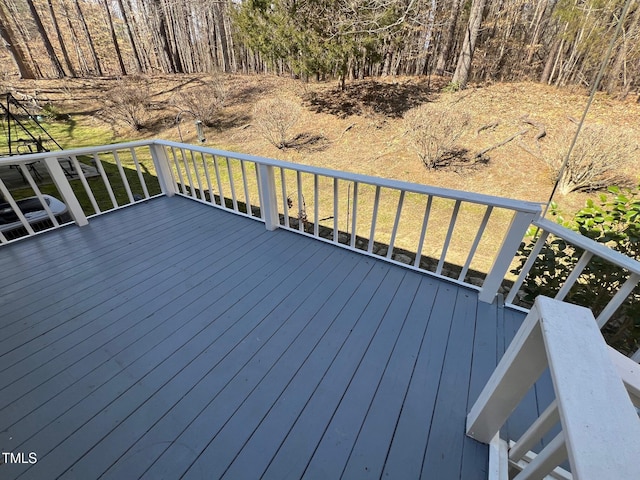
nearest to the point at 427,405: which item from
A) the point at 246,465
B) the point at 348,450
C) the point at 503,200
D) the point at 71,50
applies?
the point at 348,450

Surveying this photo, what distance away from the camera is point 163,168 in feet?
11.5

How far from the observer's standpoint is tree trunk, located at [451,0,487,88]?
8055 millimetres

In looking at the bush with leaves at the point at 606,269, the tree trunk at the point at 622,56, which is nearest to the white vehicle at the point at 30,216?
the bush with leaves at the point at 606,269

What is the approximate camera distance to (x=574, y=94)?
7742 millimetres

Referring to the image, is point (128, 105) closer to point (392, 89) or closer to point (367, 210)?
point (392, 89)

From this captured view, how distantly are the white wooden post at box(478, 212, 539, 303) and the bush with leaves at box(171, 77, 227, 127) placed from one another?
1090cm

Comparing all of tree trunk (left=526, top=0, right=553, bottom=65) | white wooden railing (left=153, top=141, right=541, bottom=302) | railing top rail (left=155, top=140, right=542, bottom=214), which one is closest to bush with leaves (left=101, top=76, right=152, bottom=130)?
white wooden railing (left=153, top=141, right=541, bottom=302)

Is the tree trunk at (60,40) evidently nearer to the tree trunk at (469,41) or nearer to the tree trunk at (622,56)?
the tree trunk at (469,41)

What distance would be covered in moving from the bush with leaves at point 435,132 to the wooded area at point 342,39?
2252mm

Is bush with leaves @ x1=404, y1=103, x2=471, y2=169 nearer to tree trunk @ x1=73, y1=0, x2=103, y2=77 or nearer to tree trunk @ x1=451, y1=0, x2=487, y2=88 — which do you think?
tree trunk @ x1=451, y1=0, x2=487, y2=88

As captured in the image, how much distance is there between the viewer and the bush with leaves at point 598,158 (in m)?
4.56

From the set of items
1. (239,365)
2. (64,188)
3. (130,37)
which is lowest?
(239,365)

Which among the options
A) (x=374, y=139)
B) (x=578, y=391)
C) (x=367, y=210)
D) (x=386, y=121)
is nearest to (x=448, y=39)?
(x=386, y=121)

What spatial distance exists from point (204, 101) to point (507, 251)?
38.1 feet
